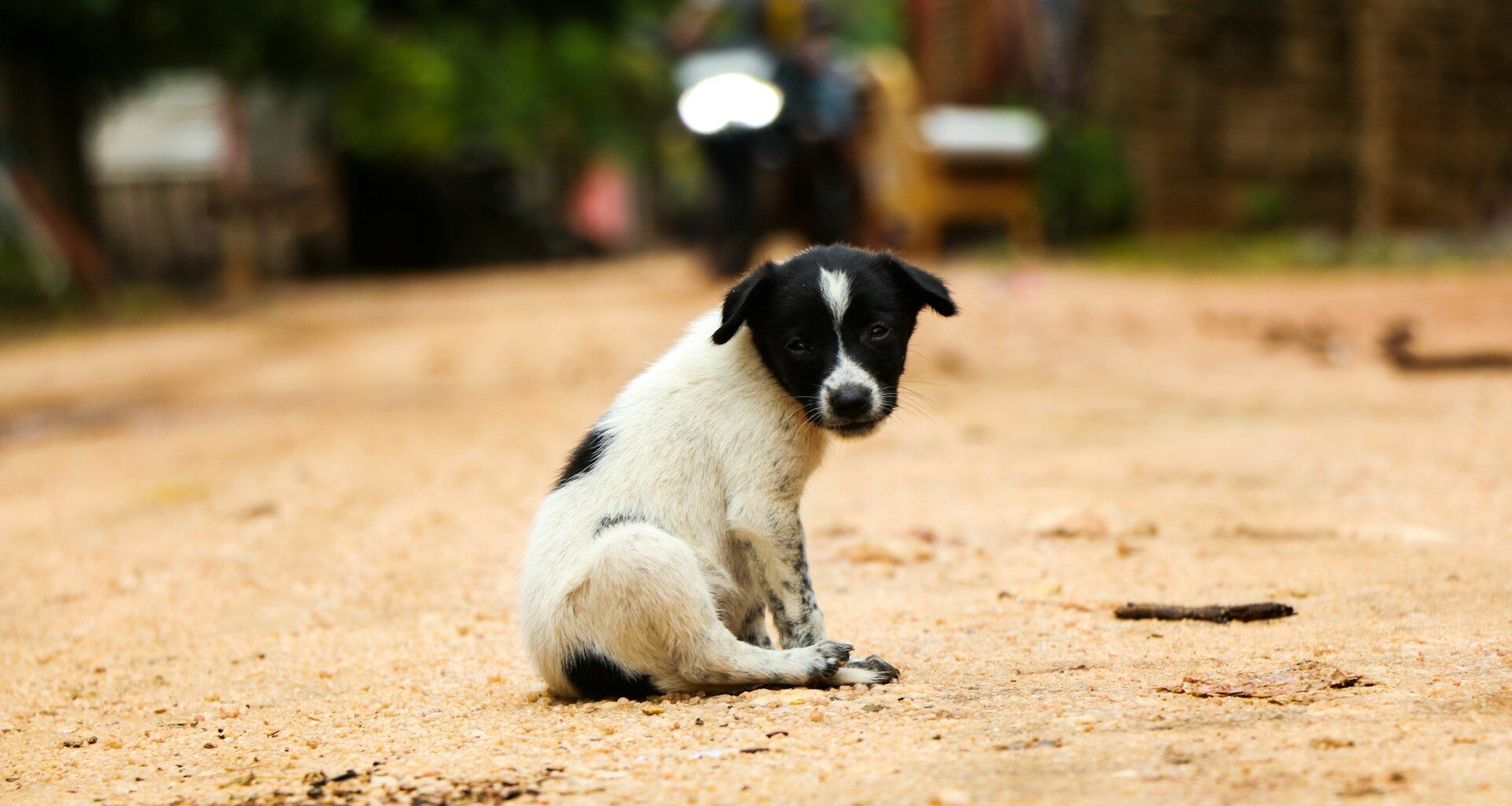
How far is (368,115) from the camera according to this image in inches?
1047

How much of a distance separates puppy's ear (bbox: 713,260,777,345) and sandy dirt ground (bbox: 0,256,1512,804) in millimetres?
786

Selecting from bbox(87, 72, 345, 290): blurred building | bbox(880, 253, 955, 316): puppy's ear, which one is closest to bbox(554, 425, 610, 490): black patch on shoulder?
bbox(880, 253, 955, 316): puppy's ear

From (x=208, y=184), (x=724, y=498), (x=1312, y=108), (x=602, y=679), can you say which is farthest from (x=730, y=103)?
(x=208, y=184)

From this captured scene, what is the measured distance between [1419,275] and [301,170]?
22233mm

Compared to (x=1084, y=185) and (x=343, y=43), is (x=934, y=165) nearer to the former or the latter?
(x=1084, y=185)

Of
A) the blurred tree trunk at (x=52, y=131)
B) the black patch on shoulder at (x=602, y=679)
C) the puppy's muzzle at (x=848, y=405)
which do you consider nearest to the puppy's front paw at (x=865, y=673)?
the black patch on shoulder at (x=602, y=679)

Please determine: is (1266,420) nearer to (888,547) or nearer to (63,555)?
(888,547)

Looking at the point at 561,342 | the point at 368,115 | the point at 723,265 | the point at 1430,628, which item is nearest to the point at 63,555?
the point at 1430,628

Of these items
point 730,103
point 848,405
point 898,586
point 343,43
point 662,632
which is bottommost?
point 898,586

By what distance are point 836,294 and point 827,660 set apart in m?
0.93

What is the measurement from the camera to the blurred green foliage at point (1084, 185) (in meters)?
19.4

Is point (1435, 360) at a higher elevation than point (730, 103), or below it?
below

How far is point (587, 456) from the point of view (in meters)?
4.16

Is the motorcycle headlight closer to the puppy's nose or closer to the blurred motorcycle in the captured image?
the blurred motorcycle
